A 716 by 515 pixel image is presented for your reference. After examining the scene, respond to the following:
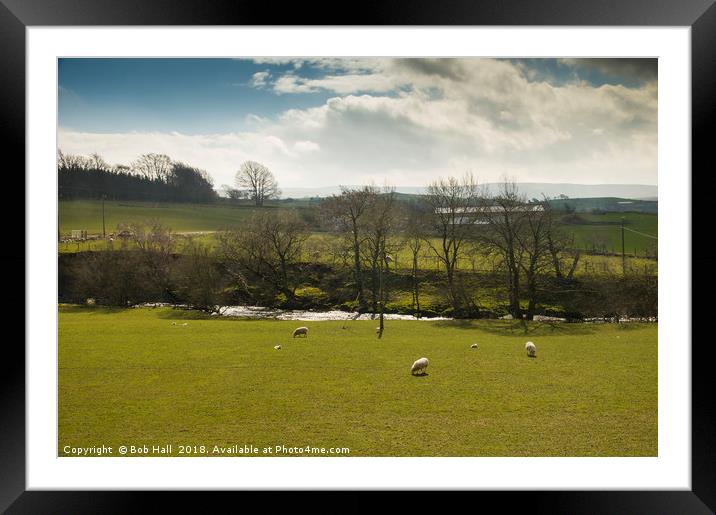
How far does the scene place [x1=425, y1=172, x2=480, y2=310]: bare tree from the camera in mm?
4590

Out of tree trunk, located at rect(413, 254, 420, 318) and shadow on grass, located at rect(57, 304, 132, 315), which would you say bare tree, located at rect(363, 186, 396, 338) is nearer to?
tree trunk, located at rect(413, 254, 420, 318)

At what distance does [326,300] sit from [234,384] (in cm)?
145

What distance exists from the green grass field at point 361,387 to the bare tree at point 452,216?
676mm

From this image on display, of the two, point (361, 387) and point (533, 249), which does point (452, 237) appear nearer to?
point (533, 249)

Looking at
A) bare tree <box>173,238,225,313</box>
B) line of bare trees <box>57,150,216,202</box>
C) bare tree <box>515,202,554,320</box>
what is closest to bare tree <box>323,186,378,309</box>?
line of bare trees <box>57,150,216,202</box>

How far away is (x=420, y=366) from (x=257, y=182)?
245 centimetres

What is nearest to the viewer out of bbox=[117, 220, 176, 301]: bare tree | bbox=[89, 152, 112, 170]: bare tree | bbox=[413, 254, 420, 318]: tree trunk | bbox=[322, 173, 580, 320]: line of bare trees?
bbox=[89, 152, 112, 170]: bare tree

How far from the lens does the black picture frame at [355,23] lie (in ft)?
8.87

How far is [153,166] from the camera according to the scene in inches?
179

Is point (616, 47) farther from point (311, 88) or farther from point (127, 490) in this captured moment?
point (127, 490)

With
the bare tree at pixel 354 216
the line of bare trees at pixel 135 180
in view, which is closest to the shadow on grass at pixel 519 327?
the bare tree at pixel 354 216

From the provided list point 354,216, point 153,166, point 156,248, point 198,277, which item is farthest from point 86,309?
point 354,216

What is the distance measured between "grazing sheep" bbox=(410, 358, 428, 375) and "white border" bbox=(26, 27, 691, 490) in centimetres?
85

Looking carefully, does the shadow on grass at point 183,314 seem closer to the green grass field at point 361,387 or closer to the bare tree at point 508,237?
the green grass field at point 361,387
